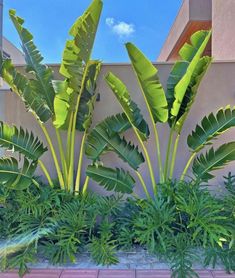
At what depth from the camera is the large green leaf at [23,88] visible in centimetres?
491

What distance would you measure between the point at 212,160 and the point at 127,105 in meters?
1.59

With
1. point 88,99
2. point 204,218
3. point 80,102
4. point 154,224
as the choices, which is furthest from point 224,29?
point 154,224

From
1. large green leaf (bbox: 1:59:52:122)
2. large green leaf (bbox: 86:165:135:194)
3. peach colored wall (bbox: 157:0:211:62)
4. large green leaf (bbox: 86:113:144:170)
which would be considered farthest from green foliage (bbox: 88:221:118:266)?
peach colored wall (bbox: 157:0:211:62)

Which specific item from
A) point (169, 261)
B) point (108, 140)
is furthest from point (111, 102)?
point (169, 261)

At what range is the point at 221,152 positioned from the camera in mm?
4941

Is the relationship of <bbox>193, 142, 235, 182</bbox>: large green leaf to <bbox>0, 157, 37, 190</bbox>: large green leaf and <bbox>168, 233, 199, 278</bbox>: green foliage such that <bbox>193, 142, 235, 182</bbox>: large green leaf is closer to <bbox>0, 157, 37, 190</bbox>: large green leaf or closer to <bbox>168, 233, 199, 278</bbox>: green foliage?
<bbox>168, 233, 199, 278</bbox>: green foliage

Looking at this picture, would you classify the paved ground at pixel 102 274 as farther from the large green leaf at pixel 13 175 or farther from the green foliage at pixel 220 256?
the large green leaf at pixel 13 175

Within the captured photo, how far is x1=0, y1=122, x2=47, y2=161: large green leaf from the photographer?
15.9 feet

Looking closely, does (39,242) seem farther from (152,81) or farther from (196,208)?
(152,81)

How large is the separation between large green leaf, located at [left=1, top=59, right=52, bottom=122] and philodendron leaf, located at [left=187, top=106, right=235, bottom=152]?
243 centimetres

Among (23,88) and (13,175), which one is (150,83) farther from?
(13,175)

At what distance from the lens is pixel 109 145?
4.96 m

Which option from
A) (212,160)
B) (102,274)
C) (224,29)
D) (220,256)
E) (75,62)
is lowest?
(102,274)

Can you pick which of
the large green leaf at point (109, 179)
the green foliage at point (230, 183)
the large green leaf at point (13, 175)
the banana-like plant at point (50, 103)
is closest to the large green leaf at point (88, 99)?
the banana-like plant at point (50, 103)
